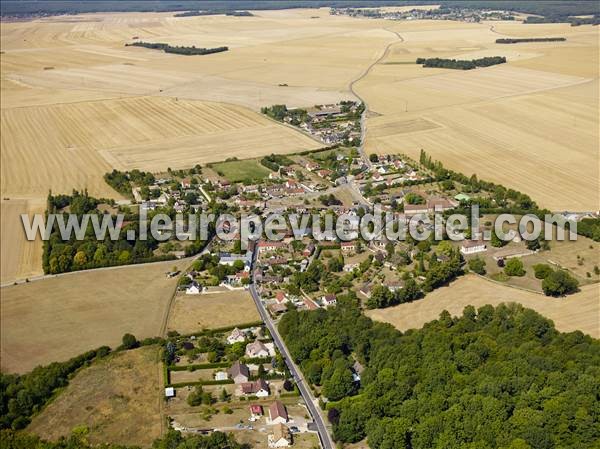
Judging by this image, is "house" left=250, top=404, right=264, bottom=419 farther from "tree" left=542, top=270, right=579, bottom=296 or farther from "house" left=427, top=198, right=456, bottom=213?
"house" left=427, top=198, right=456, bottom=213

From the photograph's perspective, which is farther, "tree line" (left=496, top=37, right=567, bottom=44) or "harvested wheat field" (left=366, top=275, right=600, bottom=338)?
"tree line" (left=496, top=37, right=567, bottom=44)

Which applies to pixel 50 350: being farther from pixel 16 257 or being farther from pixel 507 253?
pixel 507 253

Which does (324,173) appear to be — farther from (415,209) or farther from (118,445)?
(118,445)

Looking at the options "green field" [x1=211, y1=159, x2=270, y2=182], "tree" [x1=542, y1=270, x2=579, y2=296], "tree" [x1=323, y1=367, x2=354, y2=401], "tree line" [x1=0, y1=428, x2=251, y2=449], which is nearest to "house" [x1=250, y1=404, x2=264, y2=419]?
"tree line" [x1=0, y1=428, x2=251, y2=449]

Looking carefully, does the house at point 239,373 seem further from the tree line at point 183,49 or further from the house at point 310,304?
the tree line at point 183,49

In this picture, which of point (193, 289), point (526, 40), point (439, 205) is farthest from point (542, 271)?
point (526, 40)
